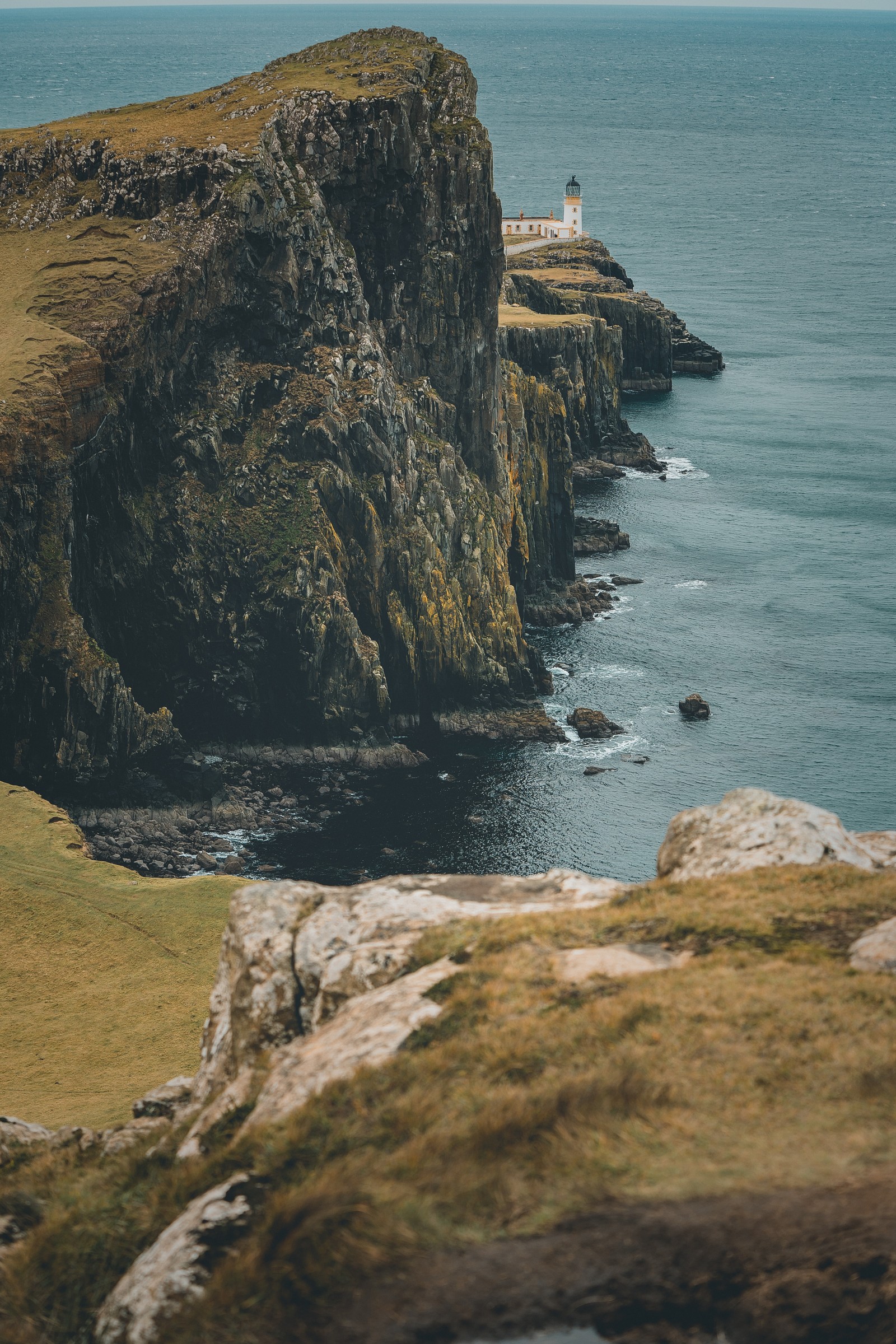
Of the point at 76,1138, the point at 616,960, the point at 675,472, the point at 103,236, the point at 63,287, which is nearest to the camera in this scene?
the point at 616,960

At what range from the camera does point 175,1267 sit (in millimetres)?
17672

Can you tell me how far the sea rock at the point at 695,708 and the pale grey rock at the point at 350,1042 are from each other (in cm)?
7544

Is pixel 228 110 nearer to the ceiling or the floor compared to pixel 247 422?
nearer to the ceiling

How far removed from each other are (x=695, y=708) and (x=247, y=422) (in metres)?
39.7

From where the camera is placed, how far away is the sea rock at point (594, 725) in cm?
9444

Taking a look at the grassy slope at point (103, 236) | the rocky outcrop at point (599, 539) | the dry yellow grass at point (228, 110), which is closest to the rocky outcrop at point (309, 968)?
the grassy slope at point (103, 236)

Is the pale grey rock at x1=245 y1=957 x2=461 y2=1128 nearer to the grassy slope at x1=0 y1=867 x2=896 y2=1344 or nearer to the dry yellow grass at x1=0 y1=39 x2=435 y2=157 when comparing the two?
the grassy slope at x1=0 y1=867 x2=896 y2=1344

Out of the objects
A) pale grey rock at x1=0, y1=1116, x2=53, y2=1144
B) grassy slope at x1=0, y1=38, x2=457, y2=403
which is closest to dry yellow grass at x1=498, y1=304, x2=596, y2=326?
grassy slope at x1=0, y1=38, x2=457, y2=403

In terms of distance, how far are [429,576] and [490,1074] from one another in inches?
3197

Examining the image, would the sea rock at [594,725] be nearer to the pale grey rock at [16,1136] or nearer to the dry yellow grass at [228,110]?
the dry yellow grass at [228,110]

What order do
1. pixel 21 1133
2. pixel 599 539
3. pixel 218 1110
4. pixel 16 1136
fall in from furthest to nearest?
1. pixel 599 539
2. pixel 21 1133
3. pixel 16 1136
4. pixel 218 1110

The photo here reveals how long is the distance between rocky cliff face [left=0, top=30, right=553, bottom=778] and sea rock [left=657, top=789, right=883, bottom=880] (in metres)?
59.8

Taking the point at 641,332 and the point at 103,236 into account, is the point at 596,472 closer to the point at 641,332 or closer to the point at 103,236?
the point at 641,332

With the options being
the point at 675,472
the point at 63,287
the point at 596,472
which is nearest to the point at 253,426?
the point at 63,287
